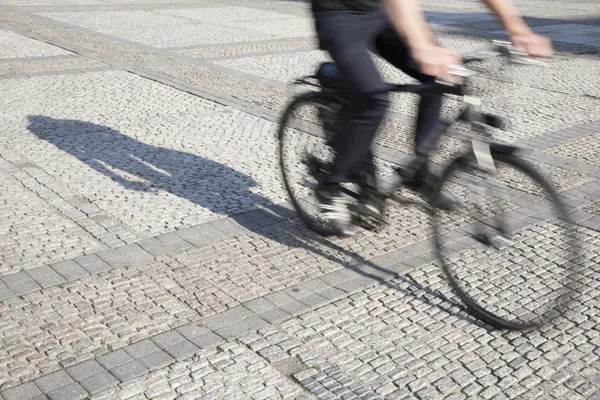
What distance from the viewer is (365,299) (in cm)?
398

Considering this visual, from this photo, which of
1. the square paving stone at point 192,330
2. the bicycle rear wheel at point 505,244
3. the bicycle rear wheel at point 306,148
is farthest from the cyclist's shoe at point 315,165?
the square paving stone at point 192,330

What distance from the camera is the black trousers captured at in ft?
12.3

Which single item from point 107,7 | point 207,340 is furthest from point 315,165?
point 107,7

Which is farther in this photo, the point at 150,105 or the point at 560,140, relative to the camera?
the point at 150,105

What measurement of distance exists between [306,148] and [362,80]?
0.96 metres

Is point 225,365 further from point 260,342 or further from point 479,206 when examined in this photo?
point 479,206

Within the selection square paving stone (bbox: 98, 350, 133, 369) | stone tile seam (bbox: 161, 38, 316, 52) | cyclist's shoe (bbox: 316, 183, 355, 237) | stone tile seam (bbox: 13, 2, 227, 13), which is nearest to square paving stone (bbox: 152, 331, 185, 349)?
square paving stone (bbox: 98, 350, 133, 369)

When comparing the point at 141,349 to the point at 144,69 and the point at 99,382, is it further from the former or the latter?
the point at 144,69

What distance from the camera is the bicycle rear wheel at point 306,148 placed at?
4.38 meters

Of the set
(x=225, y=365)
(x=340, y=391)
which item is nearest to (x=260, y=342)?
(x=225, y=365)

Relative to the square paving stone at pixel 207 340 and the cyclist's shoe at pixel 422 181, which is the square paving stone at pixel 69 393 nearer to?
the square paving stone at pixel 207 340

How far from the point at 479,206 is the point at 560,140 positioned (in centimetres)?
333

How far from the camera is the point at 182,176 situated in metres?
5.66

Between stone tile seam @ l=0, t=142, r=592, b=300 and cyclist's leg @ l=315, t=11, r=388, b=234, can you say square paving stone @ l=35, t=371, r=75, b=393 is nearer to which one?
stone tile seam @ l=0, t=142, r=592, b=300
